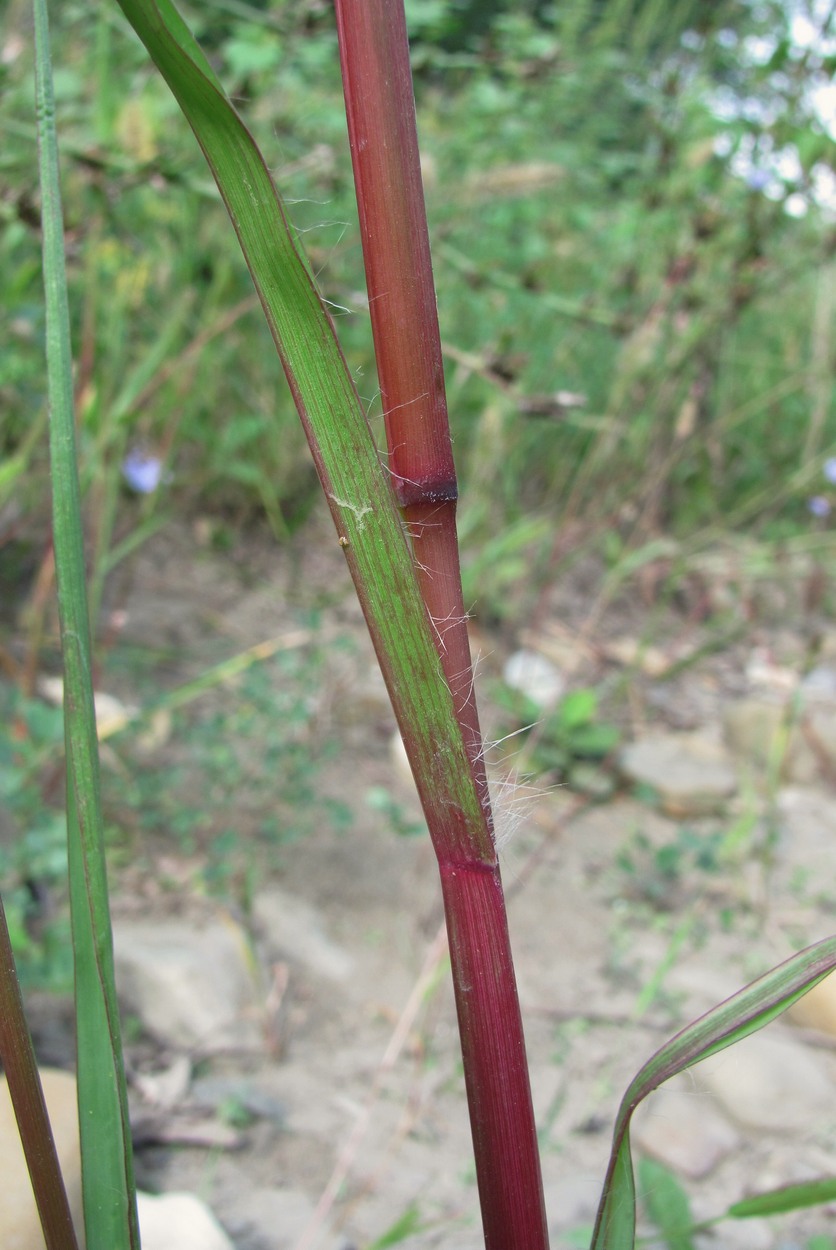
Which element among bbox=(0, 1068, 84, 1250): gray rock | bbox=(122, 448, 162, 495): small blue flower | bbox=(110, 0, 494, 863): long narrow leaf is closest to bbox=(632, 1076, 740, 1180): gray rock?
bbox=(0, 1068, 84, 1250): gray rock

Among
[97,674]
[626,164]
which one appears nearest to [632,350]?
[97,674]

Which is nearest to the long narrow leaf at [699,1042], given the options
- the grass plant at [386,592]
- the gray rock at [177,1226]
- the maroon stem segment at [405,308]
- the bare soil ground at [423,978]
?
the grass plant at [386,592]

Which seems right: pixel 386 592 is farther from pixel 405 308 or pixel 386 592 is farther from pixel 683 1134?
pixel 683 1134

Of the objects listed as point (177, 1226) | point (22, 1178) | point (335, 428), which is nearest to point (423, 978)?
point (177, 1226)

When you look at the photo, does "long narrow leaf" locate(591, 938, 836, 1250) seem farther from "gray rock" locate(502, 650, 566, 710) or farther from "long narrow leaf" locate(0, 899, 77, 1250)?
"gray rock" locate(502, 650, 566, 710)

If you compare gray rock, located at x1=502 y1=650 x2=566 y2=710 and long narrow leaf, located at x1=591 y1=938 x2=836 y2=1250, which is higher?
gray rock, located at x1=502 y1=650 x2=566 y2=710

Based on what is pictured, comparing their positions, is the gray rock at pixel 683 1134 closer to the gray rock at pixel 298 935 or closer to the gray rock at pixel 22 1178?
the gray rock at pixel 298 935

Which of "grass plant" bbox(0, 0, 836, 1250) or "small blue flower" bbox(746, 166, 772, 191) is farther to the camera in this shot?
"small blue flower" bbox(746, 166, 772, 191)
